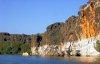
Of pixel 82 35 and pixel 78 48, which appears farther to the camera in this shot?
pixel 78 48

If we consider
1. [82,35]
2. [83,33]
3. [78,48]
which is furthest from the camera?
[78,48]

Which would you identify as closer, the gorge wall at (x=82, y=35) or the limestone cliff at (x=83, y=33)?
the limestone cliff at (x=83, y=33)

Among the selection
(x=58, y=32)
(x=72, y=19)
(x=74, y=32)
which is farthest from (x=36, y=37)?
(x=74, y=32)

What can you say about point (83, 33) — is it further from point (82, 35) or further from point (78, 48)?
point (78, 48)

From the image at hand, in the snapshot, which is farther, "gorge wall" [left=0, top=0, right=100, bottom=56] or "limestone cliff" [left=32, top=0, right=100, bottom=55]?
"gorge wall" [left=0, top=0, right=100, bottom=56]

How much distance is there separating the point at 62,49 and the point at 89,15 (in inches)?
1231

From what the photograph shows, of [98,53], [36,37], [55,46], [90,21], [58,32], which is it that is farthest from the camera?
[36,37]

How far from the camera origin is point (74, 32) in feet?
356

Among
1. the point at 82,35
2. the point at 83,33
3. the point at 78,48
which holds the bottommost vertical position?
the point at 78,48

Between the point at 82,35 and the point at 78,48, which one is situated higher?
the point at 82,35

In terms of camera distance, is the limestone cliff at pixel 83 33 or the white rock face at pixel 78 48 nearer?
the limestone cliff at pixel 83 33

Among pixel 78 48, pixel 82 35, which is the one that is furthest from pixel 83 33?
pixel 78 48

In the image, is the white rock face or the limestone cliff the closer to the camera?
the limestone cliff

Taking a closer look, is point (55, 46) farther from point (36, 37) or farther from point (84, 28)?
point (36, 37)
